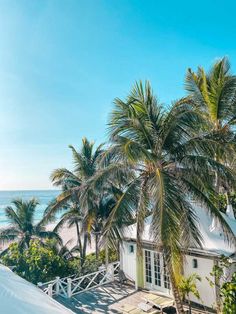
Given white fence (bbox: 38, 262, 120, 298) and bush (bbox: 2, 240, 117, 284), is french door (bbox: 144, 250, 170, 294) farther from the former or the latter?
bush (bbox: 2, 240, 117, 284)

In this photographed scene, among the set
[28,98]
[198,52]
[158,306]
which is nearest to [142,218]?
[158,306]

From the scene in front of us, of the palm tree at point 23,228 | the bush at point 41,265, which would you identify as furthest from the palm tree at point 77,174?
the palm tree at point 23,228

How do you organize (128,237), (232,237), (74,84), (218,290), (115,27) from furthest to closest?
(74,84), (128,237), (115,27), (218,290), (232,237)

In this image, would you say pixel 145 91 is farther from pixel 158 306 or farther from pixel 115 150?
pixel 158 306

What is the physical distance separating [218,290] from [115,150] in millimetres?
5685

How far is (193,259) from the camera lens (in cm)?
920

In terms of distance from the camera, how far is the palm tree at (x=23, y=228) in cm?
1720

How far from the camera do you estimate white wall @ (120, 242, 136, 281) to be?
36.3 ft

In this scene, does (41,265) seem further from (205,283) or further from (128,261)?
(205,283)

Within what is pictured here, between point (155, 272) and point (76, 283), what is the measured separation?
3920 mm

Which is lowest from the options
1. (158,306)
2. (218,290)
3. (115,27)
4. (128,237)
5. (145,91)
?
(158,306)

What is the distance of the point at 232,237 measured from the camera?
22.8ft

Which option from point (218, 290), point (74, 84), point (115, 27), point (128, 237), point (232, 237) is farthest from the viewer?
point (74, 84)

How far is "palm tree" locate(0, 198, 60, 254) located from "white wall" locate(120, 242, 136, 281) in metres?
7.21
